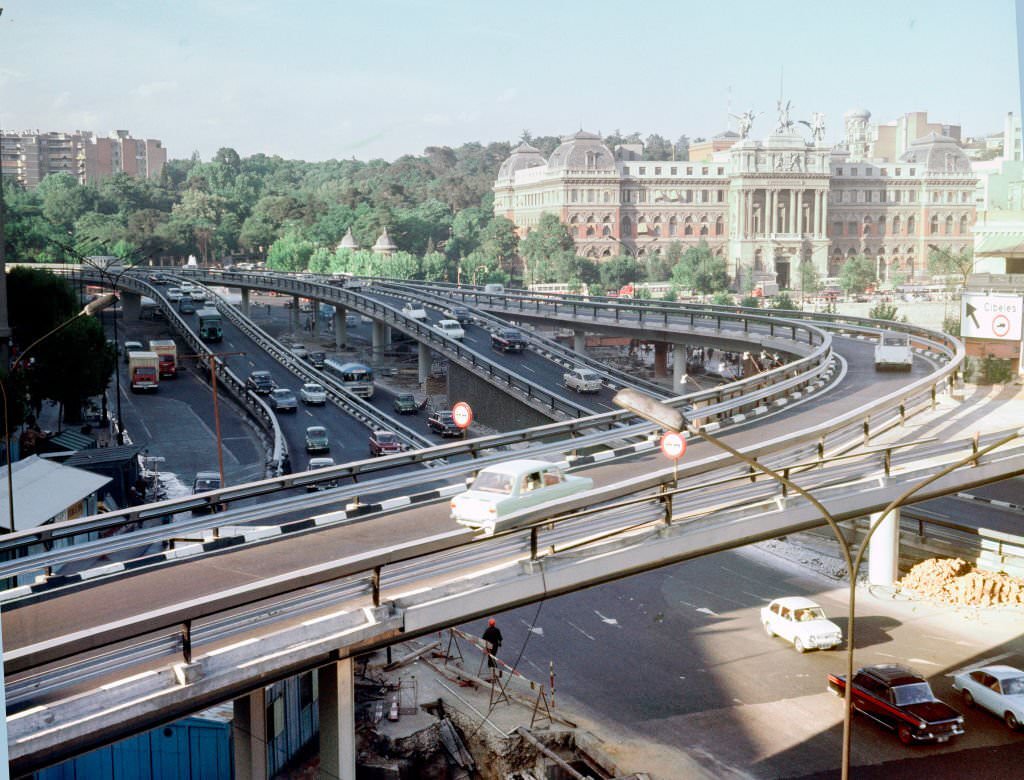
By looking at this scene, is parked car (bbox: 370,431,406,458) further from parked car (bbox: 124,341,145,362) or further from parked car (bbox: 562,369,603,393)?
parked car (bbox: 124,341,145,362)

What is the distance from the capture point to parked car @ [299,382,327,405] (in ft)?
113

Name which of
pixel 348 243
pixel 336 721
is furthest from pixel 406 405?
pixel 348 243

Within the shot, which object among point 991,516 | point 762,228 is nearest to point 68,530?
point 991,516

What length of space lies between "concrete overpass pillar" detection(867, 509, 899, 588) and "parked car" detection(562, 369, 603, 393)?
14596 millimetres

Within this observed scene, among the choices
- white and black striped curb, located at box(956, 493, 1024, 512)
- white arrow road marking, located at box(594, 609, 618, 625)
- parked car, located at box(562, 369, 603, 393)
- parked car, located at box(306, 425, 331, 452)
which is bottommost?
white arrow road marking, located at box(594, 609, 618, 625)

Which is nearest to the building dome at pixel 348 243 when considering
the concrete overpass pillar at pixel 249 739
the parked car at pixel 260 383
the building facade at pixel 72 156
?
the building facade at pixel 72 156

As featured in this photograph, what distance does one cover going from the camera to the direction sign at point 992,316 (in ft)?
86.9

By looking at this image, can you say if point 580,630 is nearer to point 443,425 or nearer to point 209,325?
point 443,425

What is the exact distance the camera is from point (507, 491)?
11000mm

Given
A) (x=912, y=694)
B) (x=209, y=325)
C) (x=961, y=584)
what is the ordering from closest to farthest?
(x=912, y=694) → (x=961, y=584) → (x=209, y=325)

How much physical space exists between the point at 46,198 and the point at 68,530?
37839mm

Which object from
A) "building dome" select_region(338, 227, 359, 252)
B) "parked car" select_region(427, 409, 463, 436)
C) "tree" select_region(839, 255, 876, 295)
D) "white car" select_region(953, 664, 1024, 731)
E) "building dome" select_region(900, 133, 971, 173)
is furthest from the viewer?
"building dome" select_region(900, 133, 971, 173)

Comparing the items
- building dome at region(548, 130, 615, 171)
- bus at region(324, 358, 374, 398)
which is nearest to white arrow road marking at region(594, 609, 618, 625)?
bus at region(324, 358, 374, 398)

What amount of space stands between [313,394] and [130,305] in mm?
24264
